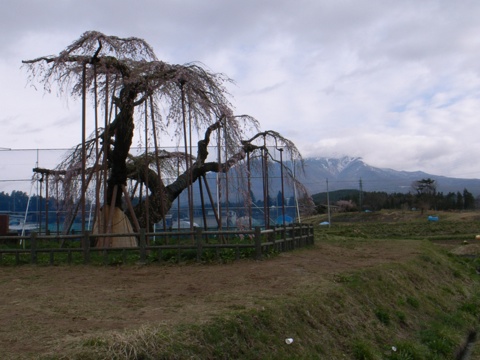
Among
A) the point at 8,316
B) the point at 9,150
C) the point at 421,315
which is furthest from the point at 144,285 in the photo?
the point at 9,150

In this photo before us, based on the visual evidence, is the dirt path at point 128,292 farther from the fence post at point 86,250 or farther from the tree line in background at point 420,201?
the tree line in background at point 420,201

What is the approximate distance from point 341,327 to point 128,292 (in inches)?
143

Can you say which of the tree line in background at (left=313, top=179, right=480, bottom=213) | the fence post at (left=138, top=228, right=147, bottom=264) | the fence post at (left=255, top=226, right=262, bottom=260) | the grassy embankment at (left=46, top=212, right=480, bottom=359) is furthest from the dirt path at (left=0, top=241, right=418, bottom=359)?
the tree line in background at (left=313, top=179, right=480, bottom=213)

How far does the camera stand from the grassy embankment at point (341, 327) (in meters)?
5.82

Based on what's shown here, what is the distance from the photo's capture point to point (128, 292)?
939cm

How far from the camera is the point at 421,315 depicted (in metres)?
11.6

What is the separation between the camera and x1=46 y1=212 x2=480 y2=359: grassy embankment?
5.82 metres

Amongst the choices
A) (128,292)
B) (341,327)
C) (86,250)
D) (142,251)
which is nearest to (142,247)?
(142,251)

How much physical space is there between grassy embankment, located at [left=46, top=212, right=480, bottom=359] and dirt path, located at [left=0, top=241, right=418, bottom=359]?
0.47 m

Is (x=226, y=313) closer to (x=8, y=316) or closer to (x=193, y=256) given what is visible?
(x=8, y=316)

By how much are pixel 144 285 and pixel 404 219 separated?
5705 cm

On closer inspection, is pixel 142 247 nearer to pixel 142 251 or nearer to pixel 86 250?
pixel 142 251

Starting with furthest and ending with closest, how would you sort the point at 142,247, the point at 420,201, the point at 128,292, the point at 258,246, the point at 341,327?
the point at 420,201 → the point at 258,246 → the point at 142,247 → the point at 128,292 → the point at 341,327

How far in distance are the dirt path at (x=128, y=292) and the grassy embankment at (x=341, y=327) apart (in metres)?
0.47
